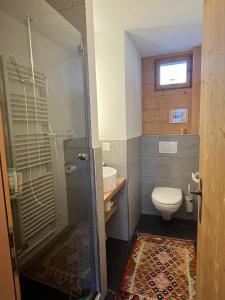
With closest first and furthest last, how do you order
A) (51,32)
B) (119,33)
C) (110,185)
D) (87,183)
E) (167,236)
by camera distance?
(51,32) → (87,183) → (110,185) → (119,33) → (167,236)

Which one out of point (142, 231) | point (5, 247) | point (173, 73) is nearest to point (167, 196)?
point (142, 231)

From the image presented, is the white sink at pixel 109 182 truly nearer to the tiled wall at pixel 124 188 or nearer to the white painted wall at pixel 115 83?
the tiled wall at pixel 124 188

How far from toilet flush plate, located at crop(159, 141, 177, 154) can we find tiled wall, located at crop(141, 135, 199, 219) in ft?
0.16

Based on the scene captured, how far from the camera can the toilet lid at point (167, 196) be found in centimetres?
232

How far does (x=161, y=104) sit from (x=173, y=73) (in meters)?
0.48

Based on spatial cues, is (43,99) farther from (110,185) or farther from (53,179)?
(110,185)

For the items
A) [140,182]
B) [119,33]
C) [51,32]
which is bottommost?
[140,182]

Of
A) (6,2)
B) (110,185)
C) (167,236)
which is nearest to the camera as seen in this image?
(6,2)

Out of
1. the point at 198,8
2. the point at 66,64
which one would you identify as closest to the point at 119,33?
the point at 198,8

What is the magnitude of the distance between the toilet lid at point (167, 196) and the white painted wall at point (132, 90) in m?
0.87

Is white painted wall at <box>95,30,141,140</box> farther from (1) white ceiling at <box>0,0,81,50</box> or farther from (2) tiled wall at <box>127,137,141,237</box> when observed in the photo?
(1) white ceiling at <box>0,0,81,50</box>

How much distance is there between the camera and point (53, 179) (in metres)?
1.39

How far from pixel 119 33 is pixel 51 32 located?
1026 mm

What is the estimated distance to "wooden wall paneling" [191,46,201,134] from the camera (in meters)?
2.53
